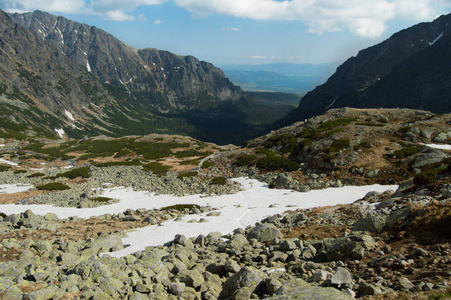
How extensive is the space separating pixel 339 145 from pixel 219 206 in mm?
19970

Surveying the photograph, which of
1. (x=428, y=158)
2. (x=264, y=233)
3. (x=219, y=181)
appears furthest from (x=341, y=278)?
(x=219, y=181)

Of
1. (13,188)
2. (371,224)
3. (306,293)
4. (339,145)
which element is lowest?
(13,188)

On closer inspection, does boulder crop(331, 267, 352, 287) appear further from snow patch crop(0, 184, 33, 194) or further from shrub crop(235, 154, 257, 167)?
snow patch crop(0, 184, 33, 194)

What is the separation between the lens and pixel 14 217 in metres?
21.2

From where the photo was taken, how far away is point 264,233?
15.9 metres

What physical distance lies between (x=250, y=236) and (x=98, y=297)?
9.20m

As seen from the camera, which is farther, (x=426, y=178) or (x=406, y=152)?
(x=406, y=152)

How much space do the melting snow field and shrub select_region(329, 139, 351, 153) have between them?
367 inches

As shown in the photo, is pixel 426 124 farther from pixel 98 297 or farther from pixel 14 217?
pixel 14 217

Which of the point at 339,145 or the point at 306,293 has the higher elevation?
the point at 339,145

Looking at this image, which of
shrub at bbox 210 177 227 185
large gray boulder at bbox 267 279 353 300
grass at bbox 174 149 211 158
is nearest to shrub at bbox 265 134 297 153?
shrub at bbox 210 177 227 185

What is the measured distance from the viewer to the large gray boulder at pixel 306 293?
7.27 metres

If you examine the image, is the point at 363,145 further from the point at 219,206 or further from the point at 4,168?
the point at 4,168

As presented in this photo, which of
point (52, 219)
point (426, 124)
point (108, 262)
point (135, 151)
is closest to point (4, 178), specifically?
point (52, 219)
